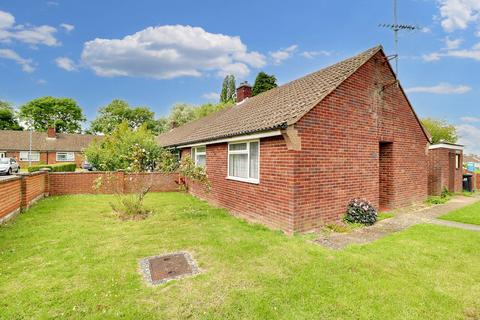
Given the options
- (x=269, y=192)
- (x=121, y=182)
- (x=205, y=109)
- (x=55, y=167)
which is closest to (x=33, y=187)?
(x=121, y=182)

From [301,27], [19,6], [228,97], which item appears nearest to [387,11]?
[301,27]

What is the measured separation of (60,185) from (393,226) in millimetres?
15146

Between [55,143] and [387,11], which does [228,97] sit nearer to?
[55,143]

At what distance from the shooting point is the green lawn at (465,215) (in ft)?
26.7

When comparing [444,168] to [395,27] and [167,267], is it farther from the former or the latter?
[167,267]

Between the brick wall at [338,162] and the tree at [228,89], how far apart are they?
44.8 m

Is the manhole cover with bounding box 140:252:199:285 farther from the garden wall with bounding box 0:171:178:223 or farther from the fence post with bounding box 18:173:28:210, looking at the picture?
the fence post with bounding box 18:173:28:210

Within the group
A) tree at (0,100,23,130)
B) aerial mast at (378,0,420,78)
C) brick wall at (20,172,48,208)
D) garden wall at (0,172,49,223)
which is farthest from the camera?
tree at (0,100,23,130)

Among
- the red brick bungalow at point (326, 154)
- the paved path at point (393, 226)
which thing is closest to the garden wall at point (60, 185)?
the red brick bungalow at point (326, 154)

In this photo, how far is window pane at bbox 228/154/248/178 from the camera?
8.79m

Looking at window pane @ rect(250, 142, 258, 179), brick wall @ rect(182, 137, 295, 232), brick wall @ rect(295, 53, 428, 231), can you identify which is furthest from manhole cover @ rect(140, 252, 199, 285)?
window pane @ rect(250, 142, 258, 179)

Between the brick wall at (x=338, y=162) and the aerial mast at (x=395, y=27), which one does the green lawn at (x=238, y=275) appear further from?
the aerial mast at (x=395, y=27)

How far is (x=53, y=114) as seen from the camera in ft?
202

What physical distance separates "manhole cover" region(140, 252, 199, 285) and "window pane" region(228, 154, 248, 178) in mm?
4034
